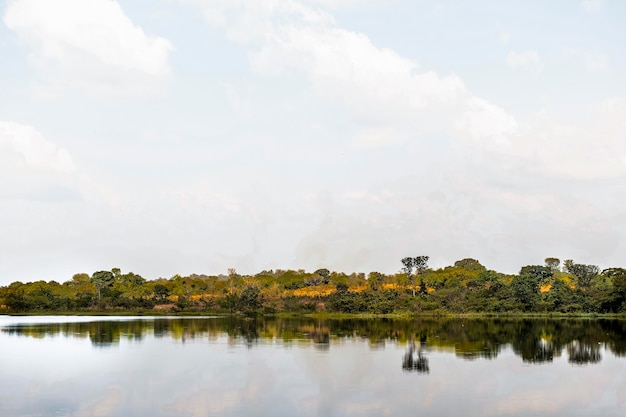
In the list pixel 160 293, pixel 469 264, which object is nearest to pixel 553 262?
pixel 469 264

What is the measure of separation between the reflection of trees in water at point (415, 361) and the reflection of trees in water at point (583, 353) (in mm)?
8393

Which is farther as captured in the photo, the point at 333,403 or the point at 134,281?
the point at 134,281

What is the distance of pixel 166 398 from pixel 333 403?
21.2 feet

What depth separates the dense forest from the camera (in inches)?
3174

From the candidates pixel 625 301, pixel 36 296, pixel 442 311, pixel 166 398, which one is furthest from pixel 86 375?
pixel 36 296

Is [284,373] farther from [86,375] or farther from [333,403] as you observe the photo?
[86,375]

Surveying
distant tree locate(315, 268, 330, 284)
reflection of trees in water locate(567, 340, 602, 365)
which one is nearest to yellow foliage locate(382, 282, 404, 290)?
distant tree locate(315, 268, 330, 284)

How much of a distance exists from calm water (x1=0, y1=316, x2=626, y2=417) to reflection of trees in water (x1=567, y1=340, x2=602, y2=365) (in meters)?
0.09

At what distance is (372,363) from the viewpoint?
32781 mm

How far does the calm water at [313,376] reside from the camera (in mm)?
21797

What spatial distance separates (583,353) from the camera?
127 ft

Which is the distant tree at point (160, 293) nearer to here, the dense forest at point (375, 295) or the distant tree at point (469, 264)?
the dense forest at point (375, 295)

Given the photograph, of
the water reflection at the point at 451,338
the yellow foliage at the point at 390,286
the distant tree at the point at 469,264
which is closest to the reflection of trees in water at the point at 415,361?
the water reflection at the point at 451,338

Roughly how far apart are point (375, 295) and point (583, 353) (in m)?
49.5
